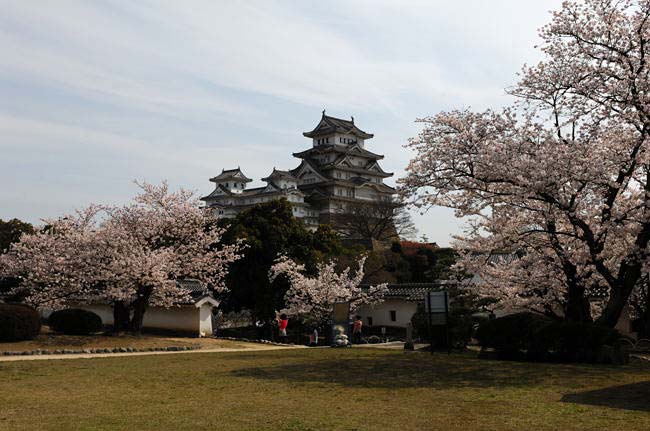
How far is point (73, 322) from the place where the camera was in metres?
25.9

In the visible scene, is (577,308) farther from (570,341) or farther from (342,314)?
(342,314)

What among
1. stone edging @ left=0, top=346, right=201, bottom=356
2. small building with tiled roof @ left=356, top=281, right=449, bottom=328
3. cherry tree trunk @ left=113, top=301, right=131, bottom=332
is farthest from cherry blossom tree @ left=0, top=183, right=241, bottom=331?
small building with tiled roof @ left=356, top=281, right=449, bottom=328

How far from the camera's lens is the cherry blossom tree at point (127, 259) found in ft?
88.6

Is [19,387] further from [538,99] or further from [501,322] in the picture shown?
[538,99]

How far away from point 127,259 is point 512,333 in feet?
52.0

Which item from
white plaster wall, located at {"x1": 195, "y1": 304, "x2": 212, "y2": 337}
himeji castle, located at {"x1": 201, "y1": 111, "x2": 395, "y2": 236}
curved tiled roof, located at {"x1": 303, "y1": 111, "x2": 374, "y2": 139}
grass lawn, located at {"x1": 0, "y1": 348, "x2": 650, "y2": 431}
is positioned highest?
curved tiled roof, located at {"x1": 303, "y1": 111, "x2": 374, "y2": 139}

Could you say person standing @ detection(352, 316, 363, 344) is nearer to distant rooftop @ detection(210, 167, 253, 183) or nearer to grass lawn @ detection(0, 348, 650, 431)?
grass lawn @ detection(0, 348, 650, 431)

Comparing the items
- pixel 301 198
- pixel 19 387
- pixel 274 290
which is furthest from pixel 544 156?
pixel 301 198

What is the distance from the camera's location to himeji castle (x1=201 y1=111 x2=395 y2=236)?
89.1 metres

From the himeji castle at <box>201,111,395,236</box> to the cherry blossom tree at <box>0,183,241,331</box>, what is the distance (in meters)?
54.6

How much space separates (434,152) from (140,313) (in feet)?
53.6

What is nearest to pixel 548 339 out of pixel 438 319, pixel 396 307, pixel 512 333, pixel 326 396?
pixel 512 333

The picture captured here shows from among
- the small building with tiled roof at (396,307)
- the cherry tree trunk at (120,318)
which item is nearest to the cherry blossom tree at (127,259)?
the cherry tree trunk at (120,318)

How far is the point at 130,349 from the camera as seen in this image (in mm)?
22984
